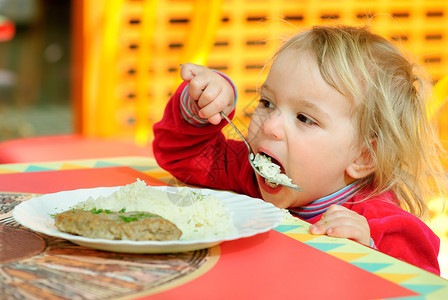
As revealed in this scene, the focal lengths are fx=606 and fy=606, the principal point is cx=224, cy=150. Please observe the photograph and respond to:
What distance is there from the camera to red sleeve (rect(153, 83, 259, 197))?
1264mm

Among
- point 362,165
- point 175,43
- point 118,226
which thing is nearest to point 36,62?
point 175,43

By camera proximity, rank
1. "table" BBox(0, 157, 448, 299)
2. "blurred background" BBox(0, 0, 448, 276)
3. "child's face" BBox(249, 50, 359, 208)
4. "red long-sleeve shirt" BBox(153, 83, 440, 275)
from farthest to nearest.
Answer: "blurred background" BBox(0, 0, 448, 276) < "red long-sleeve shirt" BBox(153, 83, 440, 275) < "child's face" BBox(249, 50, 359, 208) < "table" BBox(0, 157, 448, 299)

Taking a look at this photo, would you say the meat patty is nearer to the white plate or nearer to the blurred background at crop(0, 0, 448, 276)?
the white plate

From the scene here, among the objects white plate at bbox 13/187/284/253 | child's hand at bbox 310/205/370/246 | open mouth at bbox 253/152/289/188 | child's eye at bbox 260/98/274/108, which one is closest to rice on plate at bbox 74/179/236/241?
white plate at bbox 13/187/284/253

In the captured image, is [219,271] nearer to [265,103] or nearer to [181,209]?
[181,209]

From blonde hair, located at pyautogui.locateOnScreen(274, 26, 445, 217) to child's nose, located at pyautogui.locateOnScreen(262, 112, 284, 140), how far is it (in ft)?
0.38

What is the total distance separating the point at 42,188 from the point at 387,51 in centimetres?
70

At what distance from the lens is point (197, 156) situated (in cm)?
132

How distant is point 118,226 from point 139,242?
0.05 m

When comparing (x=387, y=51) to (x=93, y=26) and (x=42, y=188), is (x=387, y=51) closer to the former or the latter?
(x=42, y=188)

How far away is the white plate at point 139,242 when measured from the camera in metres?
0.64

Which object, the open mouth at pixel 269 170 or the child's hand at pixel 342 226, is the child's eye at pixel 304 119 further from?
the child's hand at pixel 342 226

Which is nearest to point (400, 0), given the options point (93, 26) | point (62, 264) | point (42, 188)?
point (93, 26)

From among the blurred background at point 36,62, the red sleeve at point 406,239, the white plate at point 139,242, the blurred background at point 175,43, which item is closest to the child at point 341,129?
the red sleeve at point 406,239
